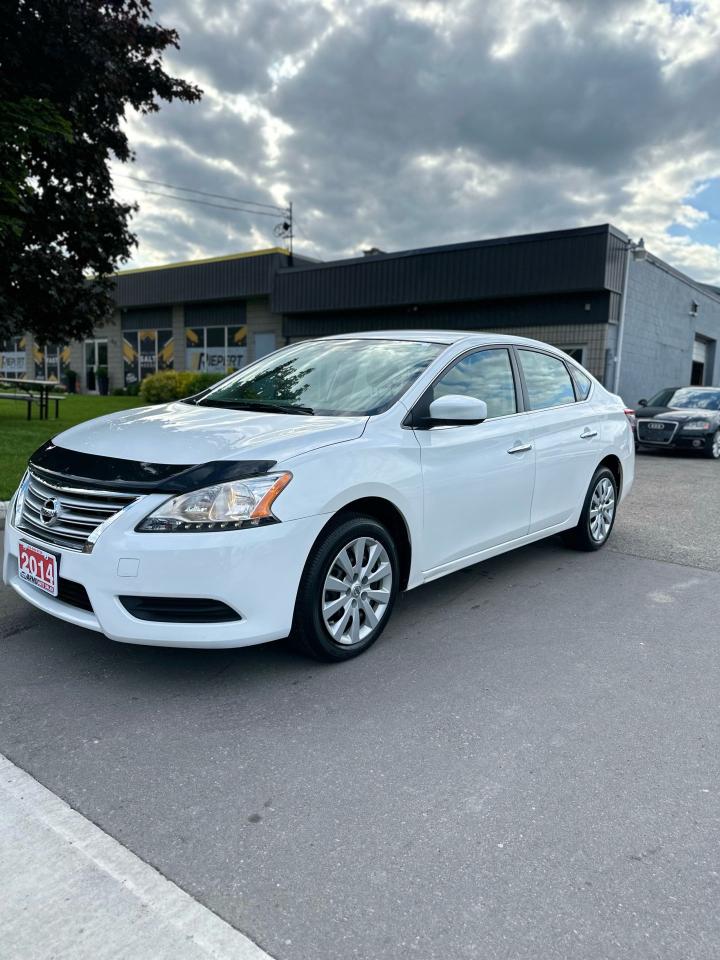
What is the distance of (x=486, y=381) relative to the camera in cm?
453

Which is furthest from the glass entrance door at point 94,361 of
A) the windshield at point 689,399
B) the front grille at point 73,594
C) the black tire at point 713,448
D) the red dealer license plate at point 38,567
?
the front grille at point 73,594

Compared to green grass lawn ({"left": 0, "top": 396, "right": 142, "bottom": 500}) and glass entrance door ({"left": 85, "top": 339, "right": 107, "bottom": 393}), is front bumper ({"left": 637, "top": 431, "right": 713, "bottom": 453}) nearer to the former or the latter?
green grass lawn ({"left": 0, "top": 396, "right": 142, "bottom": 500})

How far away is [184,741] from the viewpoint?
276cm

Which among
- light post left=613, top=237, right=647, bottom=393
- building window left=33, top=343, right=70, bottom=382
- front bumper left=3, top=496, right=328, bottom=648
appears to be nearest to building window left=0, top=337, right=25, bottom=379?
building window left=33, top=343, right=70, bottom=382

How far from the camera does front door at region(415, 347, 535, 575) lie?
154 inches

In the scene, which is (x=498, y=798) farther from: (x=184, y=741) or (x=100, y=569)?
(x=100, y=569)

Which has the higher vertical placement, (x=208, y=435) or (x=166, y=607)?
(x=208, y=435)

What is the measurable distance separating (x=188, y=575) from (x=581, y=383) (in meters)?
3.82

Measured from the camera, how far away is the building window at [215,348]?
2678cm

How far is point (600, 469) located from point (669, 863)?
12.7ft

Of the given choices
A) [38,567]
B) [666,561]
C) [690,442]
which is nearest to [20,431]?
[38,567]

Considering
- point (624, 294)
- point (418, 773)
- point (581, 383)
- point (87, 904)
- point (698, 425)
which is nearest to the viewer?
point (87, 904)

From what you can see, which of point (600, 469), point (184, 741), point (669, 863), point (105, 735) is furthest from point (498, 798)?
point (600, 469)

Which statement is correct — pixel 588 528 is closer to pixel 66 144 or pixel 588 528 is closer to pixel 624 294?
pixel 66 144
